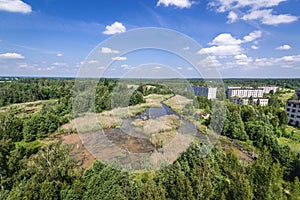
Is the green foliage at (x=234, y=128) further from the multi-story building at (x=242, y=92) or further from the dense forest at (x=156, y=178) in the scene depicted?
the multi-story building at (x=242, y=92)

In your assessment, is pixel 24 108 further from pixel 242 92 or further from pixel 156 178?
pixel 242 92

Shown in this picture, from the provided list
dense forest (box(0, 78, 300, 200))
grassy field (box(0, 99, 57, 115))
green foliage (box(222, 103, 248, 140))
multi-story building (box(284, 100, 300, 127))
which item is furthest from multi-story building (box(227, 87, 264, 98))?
grassy field (box(0, 99, 57, 115))

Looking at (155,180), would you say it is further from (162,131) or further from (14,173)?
(14,173)

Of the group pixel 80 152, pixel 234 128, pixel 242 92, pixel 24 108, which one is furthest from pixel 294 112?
pixel 24 108

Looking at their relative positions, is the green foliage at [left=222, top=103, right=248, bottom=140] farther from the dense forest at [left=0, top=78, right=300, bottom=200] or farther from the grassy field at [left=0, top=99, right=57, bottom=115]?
the grassy field at [left=0, top=99, right=57, bottom=115]

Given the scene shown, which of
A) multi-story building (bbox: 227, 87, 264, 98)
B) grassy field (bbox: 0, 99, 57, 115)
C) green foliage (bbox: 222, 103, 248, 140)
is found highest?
multi-story building (bbox: 227, 87, 264, 98)

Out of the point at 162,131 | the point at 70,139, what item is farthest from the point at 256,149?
the point at 70,139

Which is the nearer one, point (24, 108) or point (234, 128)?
point (234, 128)

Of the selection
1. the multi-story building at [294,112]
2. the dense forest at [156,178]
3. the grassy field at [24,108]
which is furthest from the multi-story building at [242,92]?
the grassy field at [24,108]

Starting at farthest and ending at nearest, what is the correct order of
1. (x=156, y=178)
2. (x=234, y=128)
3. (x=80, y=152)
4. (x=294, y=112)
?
(x=294, y=112), (x=234, y=128), (x=80, y=152), (x=156, y=178)

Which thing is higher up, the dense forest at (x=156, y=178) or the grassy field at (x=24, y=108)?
the dense forest at (x=156, y=178)

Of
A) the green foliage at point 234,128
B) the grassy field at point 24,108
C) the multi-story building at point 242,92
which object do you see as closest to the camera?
the green foliage at point 234,128
